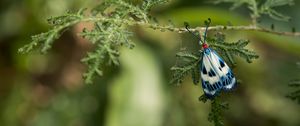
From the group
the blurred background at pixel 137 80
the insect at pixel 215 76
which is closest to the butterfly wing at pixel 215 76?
the insect at pixel 215 76

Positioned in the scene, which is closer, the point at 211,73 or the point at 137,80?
the point at 211,73

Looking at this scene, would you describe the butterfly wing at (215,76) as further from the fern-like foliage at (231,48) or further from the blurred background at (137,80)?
the blurred background at (137,80)

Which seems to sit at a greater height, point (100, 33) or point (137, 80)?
point (100, 33)

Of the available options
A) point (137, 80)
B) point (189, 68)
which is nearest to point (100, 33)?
point (189, 68)

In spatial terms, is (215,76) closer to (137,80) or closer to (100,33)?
(100,33)

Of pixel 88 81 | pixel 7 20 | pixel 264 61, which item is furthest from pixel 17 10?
pixel 88 81

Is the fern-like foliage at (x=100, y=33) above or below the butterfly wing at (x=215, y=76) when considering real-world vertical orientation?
above

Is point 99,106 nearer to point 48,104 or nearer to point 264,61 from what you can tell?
point 48,104
